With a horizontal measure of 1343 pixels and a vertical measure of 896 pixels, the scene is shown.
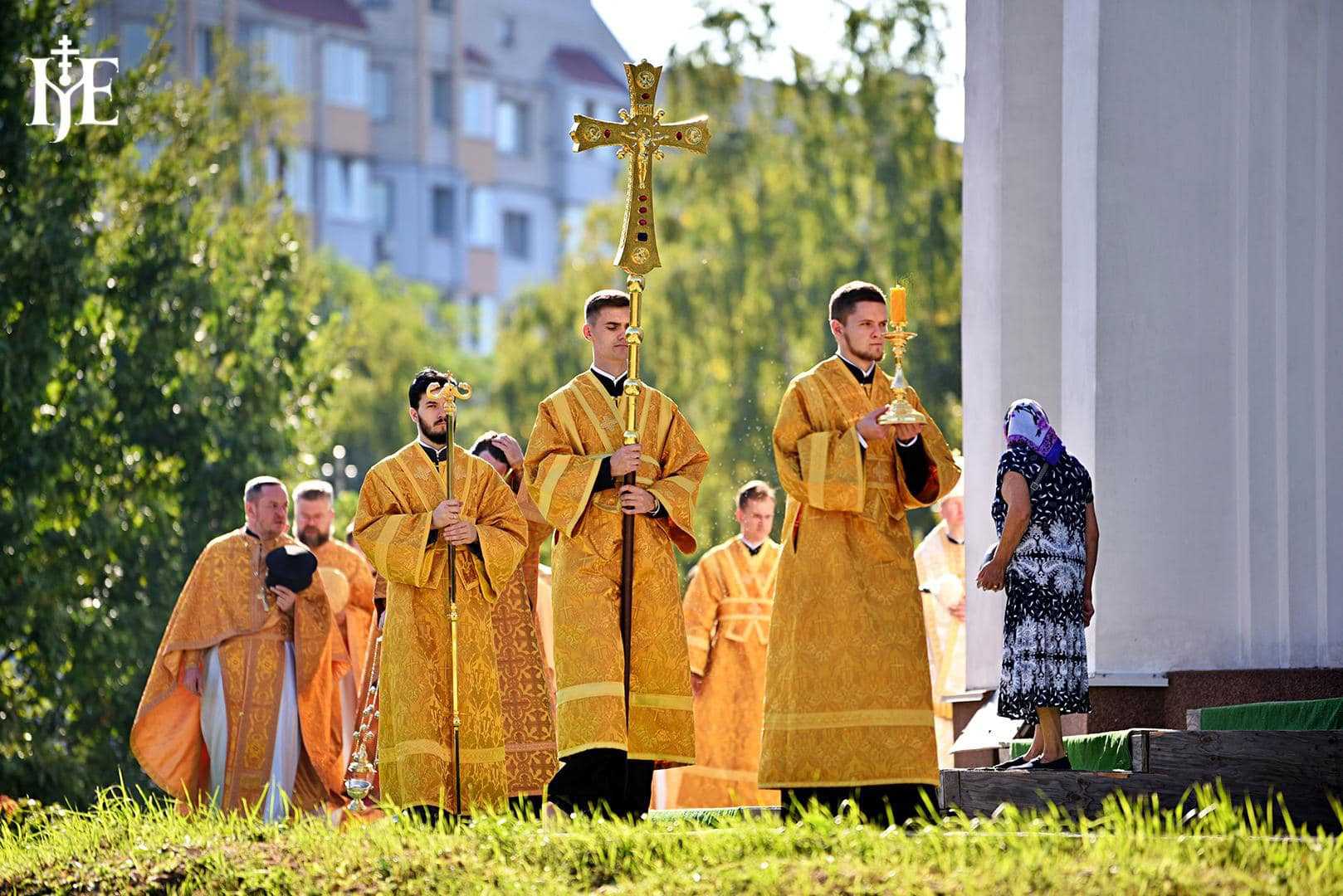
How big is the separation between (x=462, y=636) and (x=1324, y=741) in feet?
14.1

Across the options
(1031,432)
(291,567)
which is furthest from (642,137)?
(291,567)

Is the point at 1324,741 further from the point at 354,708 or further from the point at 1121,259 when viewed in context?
the point at 354,708

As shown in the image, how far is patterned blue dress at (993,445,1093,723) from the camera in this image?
33.3 feet

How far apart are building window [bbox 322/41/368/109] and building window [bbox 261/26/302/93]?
1.08 m

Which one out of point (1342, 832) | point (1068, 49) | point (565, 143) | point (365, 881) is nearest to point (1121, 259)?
point (1068, 49)

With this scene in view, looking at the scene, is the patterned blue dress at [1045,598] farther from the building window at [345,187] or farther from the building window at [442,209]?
the building window at [442,209]

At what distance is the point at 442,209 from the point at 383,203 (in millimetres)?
2474

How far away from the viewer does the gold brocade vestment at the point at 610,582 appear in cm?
1016

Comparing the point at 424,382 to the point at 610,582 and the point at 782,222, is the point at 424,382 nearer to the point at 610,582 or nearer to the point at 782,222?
the point at 610,582

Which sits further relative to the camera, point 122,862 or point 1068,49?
point 1068,49

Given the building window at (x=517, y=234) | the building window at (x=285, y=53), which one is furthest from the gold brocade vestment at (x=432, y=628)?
the building window at (x=517, y=234)

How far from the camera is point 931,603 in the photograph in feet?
50.7

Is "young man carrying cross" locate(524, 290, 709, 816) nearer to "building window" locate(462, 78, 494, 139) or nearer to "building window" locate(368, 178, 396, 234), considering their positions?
"building window" locate(368, 178, 396, 234)

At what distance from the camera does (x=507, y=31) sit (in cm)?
7488
